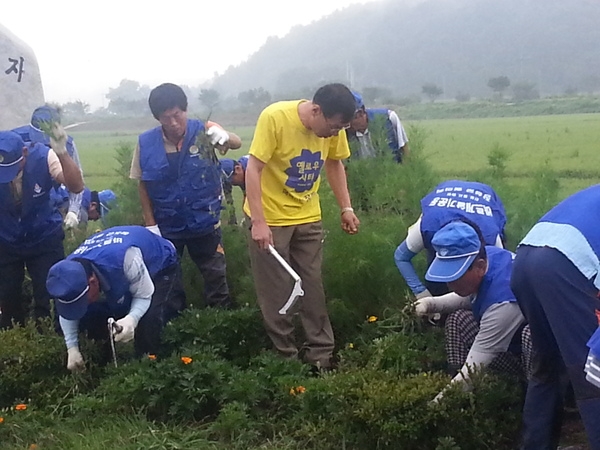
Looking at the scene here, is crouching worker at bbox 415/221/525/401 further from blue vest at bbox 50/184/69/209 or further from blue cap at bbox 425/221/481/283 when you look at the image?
blue vest at bbox 50/184/69/209

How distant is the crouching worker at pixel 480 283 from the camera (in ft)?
10.3

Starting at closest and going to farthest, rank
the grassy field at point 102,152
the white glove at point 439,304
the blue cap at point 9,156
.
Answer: the white glove at point 439,304, the blue cap at point 9,156, the grassy field at point 102,152

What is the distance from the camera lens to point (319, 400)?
12.1 ft

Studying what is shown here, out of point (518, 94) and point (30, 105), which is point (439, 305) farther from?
point (518, 94)

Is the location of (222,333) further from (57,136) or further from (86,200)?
(86,200)

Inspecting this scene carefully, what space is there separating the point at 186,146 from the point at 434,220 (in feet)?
6.23

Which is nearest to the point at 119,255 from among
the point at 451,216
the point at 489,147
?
the point at 451,216

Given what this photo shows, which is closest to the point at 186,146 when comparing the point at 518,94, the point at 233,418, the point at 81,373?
the point at 81,373

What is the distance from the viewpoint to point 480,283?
3.29 metres

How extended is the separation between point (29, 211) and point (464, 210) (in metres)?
2.83

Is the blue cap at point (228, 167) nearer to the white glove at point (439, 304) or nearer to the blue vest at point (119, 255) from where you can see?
the blue vest at point (119, 255)

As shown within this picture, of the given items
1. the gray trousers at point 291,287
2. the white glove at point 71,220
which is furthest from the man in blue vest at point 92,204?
the gray trousers at point 291,287

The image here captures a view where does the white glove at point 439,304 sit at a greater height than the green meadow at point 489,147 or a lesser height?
greater

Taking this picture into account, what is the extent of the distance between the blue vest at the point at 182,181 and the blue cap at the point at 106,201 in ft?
4.40
